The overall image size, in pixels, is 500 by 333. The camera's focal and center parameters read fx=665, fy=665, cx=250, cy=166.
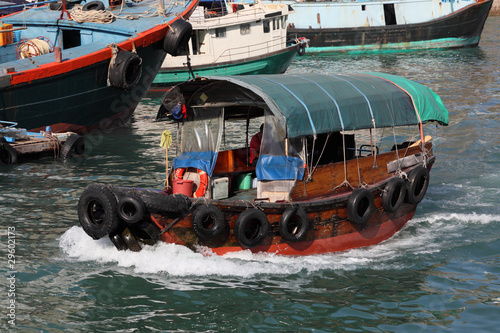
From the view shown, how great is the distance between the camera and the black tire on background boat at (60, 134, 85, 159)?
53.4ft

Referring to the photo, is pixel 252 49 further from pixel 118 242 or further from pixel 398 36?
pixel 118 242

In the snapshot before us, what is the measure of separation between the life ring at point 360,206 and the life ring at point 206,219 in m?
2.13

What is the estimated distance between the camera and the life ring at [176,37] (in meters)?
18.8

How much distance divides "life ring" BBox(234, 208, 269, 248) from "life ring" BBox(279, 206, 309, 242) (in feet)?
0.83

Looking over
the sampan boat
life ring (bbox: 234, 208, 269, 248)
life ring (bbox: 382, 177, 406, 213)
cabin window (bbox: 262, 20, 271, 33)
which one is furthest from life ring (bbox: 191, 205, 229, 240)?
cabin window (bbox: 262, 20, 271, 33)

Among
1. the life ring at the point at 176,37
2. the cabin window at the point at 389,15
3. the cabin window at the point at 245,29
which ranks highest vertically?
the cabin window at the point at 389,15

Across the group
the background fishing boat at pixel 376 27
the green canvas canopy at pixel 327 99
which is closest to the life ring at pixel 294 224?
the green canvas canopy at pixel 327 99

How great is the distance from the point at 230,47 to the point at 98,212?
18129 millimetres

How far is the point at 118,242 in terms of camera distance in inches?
382

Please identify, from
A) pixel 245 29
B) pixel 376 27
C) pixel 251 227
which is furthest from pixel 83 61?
pixel 376 27

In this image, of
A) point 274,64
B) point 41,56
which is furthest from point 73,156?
point 274,64

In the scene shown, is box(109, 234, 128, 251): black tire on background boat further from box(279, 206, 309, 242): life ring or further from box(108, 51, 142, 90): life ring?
box(108, 51, 142, 90): life ring

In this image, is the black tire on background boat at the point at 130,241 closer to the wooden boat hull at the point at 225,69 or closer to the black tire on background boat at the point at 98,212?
the black tire on background boat at the point at 98,212

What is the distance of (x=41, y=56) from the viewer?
1770 centimetres
